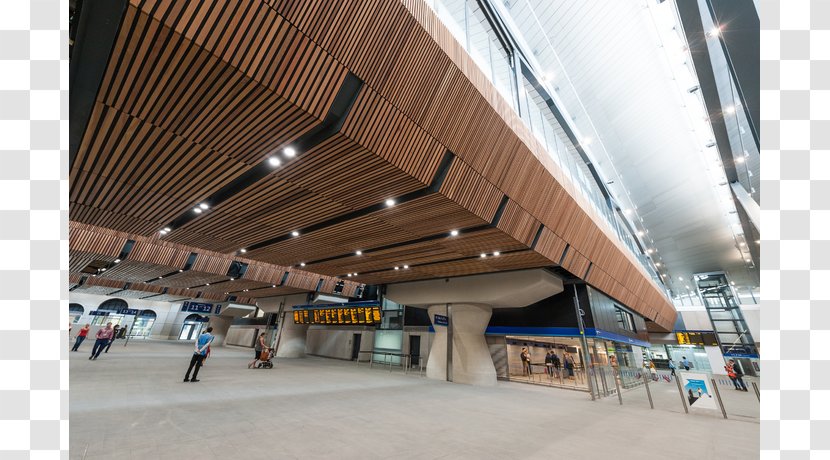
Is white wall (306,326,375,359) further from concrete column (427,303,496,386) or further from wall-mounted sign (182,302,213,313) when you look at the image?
wall-mounted sign (182,302,213,313)

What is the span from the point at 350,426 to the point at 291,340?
1890 cm

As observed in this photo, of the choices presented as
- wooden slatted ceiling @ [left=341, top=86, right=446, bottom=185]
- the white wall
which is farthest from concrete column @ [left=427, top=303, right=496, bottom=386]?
the white wall

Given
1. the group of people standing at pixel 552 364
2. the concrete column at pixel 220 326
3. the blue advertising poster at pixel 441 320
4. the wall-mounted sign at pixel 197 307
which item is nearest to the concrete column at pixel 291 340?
the wall-mounted sign at pixel 197 307

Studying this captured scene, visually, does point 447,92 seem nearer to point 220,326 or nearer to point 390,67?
point 390,67

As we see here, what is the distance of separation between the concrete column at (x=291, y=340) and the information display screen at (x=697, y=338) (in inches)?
1373

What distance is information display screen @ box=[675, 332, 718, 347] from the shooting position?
28942 millimetres

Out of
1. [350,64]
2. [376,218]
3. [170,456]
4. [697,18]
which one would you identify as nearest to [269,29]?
[350,64]

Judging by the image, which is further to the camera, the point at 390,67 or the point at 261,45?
the point at 390,67

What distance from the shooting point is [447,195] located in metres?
6.03

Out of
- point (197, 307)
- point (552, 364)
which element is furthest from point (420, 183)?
point (197, 307)

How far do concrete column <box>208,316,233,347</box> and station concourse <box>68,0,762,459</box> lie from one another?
1728cm

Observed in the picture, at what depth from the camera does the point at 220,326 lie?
106 ft

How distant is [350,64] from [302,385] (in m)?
9.19

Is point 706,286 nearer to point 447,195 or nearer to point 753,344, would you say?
point 753,344
